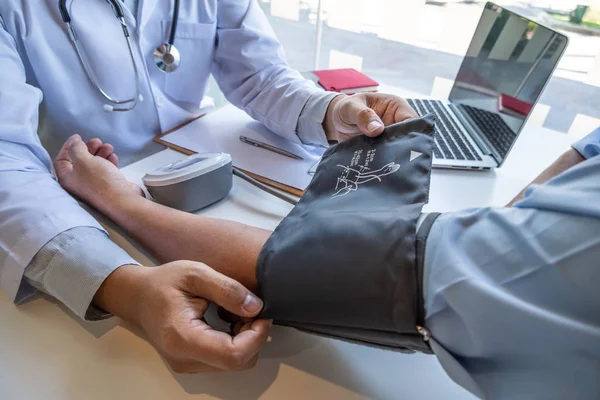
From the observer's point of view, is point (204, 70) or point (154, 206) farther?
point (204, 70)

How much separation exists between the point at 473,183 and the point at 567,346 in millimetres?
471

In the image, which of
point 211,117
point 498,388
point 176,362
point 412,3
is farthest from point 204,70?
point 412,3

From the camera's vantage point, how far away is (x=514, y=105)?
798 millimetres

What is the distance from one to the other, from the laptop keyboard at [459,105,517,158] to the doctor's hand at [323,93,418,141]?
9.6 inches

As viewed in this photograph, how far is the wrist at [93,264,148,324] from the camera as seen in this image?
0.44m

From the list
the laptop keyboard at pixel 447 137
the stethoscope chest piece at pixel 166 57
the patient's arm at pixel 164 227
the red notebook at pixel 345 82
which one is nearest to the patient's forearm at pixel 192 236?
the patient's arm at pixel 164 227

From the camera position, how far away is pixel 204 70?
942mm

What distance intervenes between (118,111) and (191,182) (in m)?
0.33

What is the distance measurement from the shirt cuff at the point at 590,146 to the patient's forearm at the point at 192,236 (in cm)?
54

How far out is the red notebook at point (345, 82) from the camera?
103cm

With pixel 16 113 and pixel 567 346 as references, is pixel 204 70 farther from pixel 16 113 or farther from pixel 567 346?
pixel 567 346

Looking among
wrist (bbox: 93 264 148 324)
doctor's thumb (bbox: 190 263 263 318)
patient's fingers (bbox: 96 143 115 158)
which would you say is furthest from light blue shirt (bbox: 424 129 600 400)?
patient's fingers (bbox: 96 143 115 158)

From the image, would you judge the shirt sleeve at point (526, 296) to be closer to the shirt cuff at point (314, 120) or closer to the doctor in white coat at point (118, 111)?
the doctor in white coat at point (118, 111)

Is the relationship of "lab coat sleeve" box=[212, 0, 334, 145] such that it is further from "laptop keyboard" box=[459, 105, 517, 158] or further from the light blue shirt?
the light blue shirt
